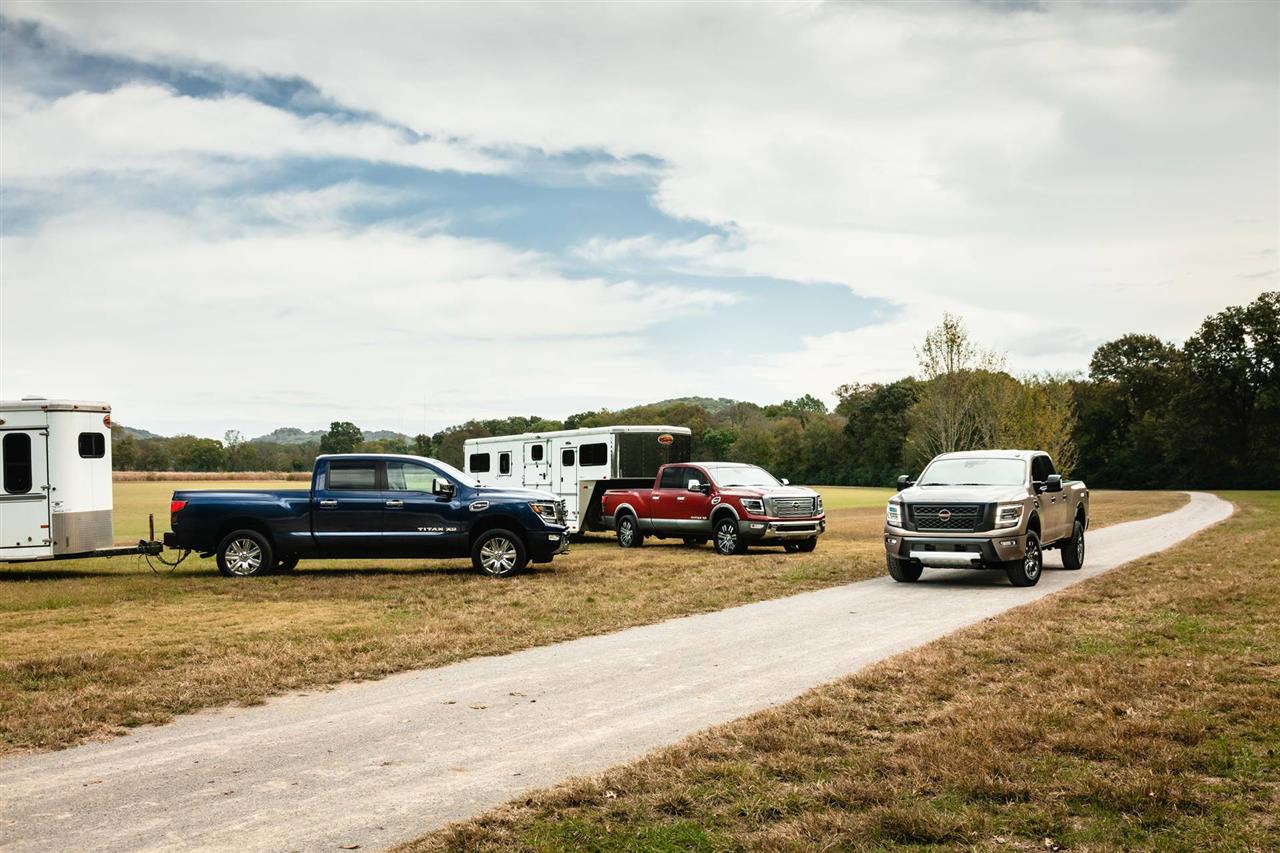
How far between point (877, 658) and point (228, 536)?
40.2ft

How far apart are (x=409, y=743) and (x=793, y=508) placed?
16053 mm

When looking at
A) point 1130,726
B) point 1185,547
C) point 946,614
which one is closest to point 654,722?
point 1130,726

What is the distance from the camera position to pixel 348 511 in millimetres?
17703

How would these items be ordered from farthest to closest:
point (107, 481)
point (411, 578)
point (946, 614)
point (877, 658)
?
point (107, 481)
point (411, 578)
point (946, 614)
point (877, 658)

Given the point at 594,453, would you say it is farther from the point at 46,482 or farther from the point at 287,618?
the point at 287,618

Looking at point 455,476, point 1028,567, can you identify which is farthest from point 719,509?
point 1028,567

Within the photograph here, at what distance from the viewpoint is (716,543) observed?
22578mm

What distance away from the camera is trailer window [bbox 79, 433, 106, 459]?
19.0 meters

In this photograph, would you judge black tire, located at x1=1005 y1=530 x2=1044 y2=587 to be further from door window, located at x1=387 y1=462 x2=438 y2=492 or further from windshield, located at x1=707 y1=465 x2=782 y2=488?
door window, located at x1=387 y1=462 x2=438 y2=492

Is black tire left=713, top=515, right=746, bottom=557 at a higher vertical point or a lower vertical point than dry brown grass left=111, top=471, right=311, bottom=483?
lower

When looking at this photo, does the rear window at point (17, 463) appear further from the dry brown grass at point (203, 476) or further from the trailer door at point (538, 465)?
the dry brown grass at point (203, 476)

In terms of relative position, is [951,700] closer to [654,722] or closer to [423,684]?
[654,722]

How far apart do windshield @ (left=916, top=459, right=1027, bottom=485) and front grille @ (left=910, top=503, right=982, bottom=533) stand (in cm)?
121

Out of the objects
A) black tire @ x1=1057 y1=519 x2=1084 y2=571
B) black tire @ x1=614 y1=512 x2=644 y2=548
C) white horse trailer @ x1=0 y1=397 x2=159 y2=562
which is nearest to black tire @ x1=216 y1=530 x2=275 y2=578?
white horse trailer @ x1=0 y1=397 x2=159 y2=562
